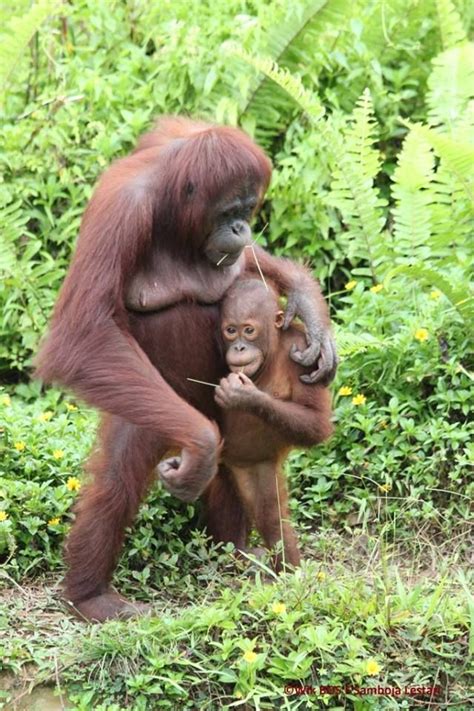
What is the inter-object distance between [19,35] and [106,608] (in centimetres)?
372

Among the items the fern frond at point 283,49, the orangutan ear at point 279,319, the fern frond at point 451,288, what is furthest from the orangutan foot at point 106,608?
the fern frond at point 283,49

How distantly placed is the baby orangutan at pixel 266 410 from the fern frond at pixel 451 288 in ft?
3.02

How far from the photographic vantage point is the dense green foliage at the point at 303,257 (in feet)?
14.2

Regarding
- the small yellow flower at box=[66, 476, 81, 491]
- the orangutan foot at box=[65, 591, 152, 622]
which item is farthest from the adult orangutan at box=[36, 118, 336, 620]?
the small yellow flower at box=[66, 476, 81, 491]

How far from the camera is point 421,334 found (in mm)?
5891

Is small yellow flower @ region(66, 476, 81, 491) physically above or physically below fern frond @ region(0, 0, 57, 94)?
below

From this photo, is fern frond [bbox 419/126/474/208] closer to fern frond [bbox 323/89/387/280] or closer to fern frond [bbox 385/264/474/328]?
fern frond [bbox 323/89/387/280]

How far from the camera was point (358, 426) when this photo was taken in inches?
226

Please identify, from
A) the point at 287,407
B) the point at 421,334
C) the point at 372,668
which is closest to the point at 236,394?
the point at 287,407

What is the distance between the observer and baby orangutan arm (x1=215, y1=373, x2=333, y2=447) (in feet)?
15.6

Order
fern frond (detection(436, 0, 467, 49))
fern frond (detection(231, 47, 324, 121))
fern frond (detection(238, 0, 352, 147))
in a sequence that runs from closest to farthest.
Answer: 1. fern frond (detection(231, 47, 324, 121))
2. fern frond (detection(238, 0, 352, 147))
3. fern frond (detection(436, 0, 467, 49))

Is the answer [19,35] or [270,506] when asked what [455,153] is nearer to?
[270,506]

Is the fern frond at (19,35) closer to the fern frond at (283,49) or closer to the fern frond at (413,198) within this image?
the fern frond at (283,49)

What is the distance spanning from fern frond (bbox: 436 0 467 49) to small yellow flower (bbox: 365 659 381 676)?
14.1 feet
